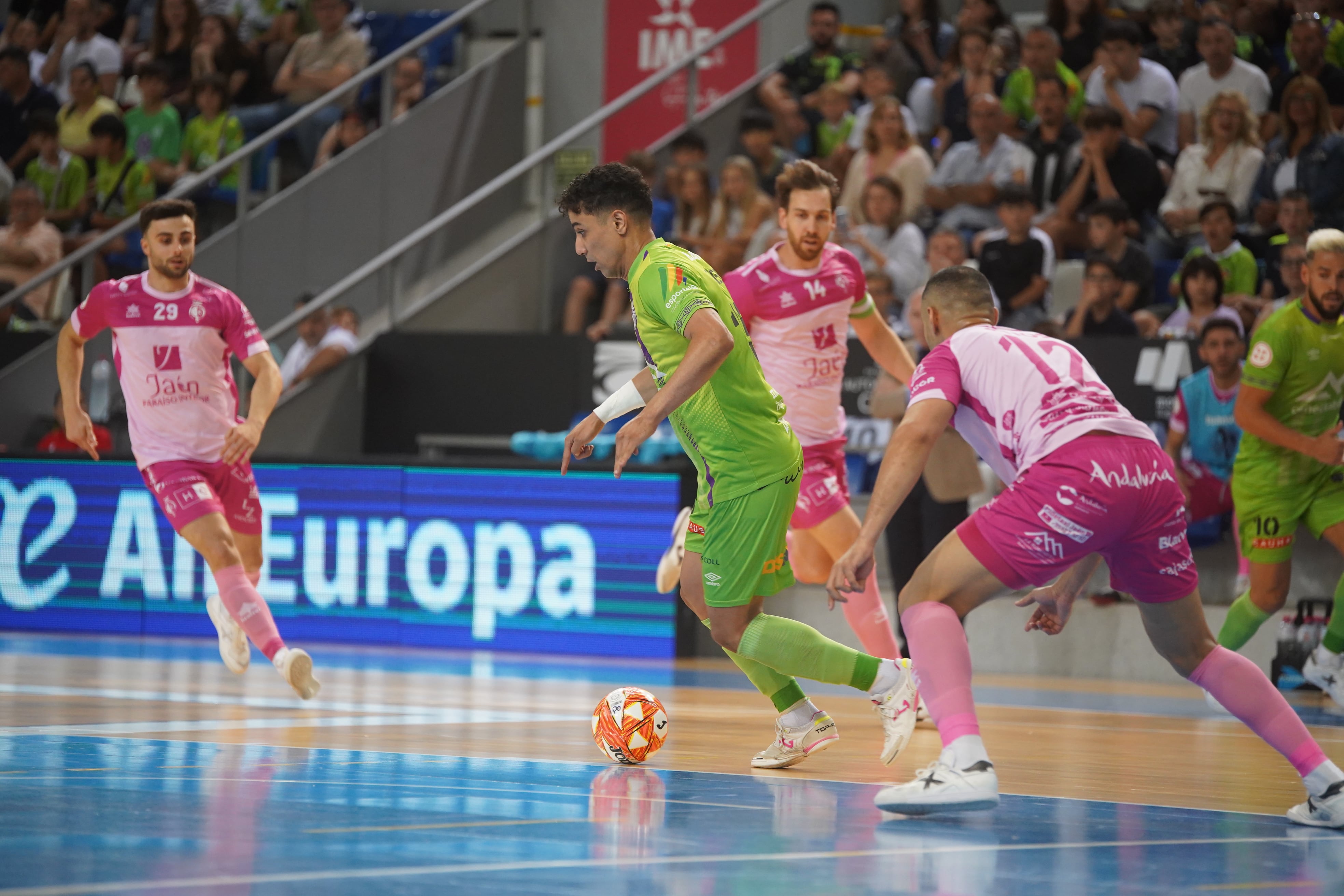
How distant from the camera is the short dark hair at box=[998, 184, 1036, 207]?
12820 millimetres

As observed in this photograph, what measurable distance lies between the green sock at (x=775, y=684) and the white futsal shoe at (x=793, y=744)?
115mm

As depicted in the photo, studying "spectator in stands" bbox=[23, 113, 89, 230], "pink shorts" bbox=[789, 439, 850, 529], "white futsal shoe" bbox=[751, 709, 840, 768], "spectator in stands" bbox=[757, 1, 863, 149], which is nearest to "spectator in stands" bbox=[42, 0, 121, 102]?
"spectator in stands" bbox=[23, 113, 89, 230]

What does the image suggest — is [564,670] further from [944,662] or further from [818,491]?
[944,662]

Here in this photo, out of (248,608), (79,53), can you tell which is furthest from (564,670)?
(79,53)

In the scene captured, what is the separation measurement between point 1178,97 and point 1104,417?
10.4m

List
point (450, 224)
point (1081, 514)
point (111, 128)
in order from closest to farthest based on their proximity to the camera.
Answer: point (1081, 514), point (450, 224), point (111, 128)

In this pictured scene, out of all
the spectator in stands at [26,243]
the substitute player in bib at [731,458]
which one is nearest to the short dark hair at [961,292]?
the substitute player in bib at [731,458]

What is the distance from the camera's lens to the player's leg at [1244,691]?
192 inches

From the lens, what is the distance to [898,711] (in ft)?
18.8

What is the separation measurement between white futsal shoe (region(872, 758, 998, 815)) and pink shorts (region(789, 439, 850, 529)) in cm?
296

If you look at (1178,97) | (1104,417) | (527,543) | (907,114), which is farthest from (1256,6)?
(1104,417)

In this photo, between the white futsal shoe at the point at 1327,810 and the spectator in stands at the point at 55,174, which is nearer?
the white futsal shoe at the point at 1327,810

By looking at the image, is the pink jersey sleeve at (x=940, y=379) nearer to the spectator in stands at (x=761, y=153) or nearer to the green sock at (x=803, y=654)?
the green sock at (x=803, y=654)

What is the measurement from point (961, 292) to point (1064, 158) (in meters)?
9.40
